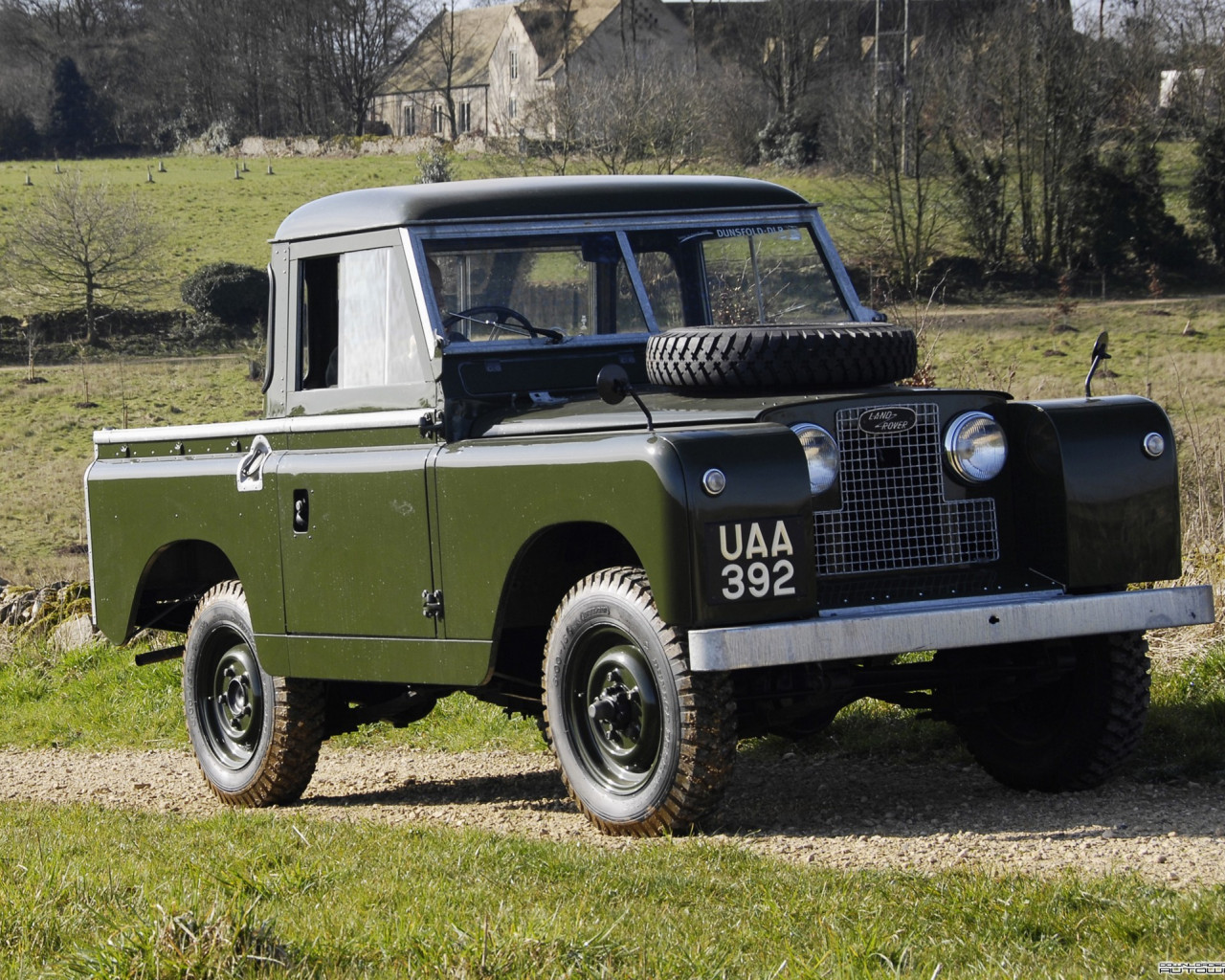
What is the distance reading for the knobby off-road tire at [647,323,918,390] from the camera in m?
5.82

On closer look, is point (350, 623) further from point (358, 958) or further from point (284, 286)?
point (358, 958)

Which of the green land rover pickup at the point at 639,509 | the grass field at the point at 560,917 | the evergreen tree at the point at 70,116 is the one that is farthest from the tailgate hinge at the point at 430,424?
the evergreen tree at the point at 70,116

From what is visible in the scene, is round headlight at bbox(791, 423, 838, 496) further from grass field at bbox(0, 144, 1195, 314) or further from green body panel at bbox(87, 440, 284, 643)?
grass field at bbox(0, 144, 1195, 314)

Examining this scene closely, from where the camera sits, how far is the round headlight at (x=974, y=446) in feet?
19.2

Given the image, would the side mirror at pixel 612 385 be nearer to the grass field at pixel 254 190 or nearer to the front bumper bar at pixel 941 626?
the front bumper bar at pixel 941 626

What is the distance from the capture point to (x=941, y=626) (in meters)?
5.33

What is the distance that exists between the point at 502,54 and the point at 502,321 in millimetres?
83160

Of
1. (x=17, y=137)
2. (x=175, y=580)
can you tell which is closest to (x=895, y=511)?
(x=175, y=580)

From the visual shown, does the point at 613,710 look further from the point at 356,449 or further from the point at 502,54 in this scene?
the point at 502,54

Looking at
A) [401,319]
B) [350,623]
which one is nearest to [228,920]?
[350,623]

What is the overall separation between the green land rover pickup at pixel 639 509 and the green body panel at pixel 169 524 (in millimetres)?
22

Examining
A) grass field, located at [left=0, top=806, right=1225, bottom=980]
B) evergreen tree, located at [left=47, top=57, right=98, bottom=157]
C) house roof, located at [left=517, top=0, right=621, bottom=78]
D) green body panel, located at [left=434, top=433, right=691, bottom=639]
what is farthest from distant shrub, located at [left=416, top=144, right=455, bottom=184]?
grass field, located at [left=0, top=806, right=1225, bottom=980]

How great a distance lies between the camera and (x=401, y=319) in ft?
21.7

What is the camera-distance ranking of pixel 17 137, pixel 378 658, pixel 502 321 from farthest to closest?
pixel 17 137
pixel 502 321
pixel 378 658
